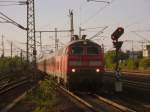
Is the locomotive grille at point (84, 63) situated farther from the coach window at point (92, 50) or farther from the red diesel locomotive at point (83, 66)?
the coach window at point (92, 50)

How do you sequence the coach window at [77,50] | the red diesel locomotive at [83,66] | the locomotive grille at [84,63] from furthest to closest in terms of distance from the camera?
the coach window at [77,50]
the locomotive grille at [84,63]
the red diesel locomotive at [83,66]

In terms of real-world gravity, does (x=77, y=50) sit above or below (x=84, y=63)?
above

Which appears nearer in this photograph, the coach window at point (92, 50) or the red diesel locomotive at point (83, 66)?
the red diesel locomotive at point (83, 66)

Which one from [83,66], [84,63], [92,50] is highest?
[92,50]

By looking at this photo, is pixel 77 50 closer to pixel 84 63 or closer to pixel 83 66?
pixel 84 63

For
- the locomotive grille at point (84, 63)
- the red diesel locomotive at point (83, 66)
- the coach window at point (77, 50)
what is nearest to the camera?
the red diesel locomotive at point (83, 66)

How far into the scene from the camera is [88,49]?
983 inches

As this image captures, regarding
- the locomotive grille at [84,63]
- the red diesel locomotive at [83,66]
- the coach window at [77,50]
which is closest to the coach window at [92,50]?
the red diesel locomotive at [83,66]

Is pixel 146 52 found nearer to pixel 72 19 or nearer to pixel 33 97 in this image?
pixel 72 19

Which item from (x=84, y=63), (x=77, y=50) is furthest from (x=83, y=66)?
(x=77, y=50)

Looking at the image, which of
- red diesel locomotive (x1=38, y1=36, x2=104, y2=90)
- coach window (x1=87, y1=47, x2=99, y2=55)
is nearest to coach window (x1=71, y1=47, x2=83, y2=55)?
red diesel locomotive (x1=38, y1=36, x2=104, y2=90)

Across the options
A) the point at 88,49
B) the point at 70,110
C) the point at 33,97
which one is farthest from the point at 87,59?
the point at 70,110

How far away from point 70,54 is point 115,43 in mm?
2668

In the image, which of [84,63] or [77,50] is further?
[77,50]
